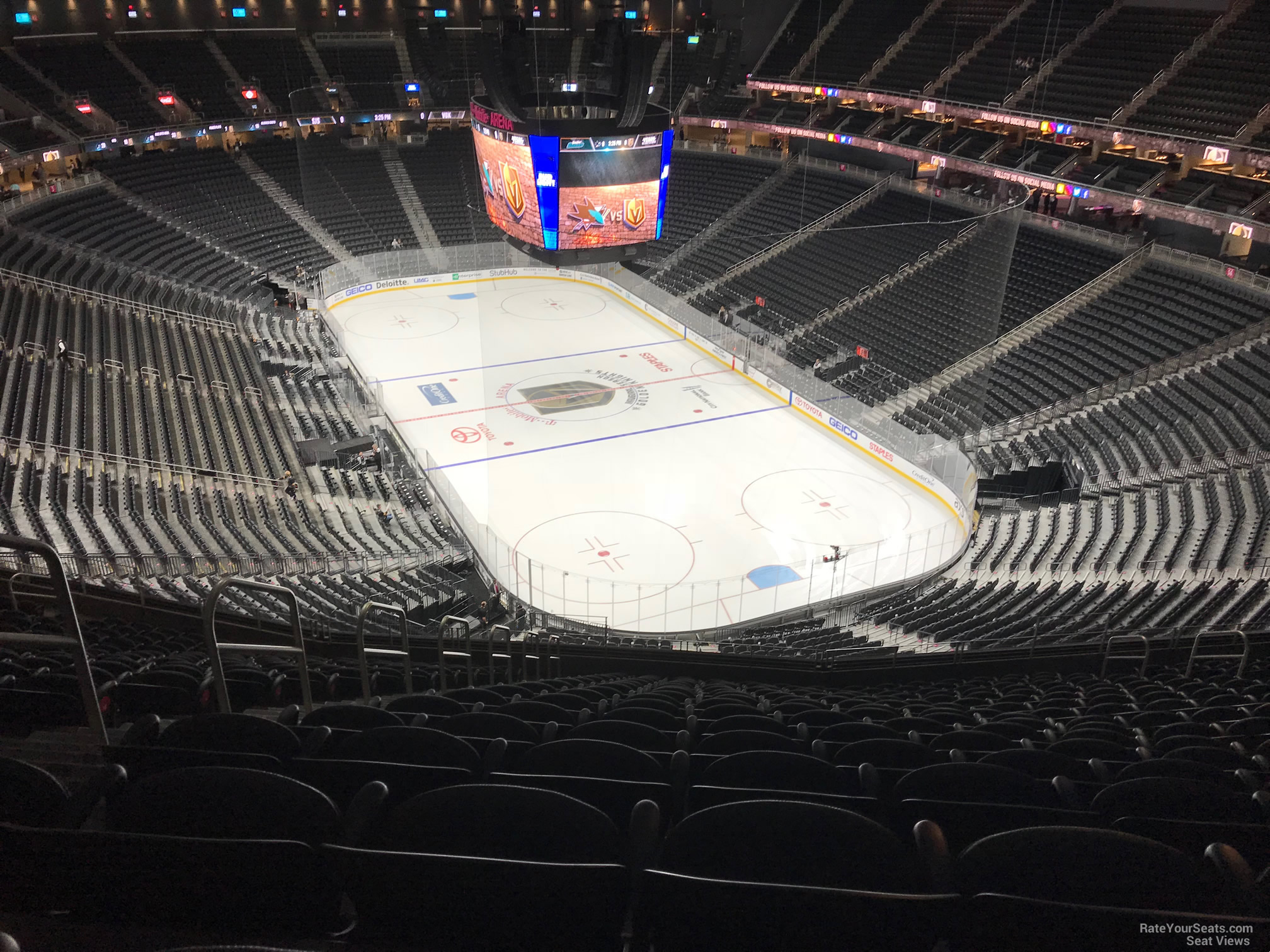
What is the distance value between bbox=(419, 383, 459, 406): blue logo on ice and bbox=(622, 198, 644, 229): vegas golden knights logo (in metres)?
8.94

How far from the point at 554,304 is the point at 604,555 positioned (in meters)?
17.6

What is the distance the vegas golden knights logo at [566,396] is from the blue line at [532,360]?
2034 mm

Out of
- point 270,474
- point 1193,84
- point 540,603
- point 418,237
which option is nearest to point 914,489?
point 540,603

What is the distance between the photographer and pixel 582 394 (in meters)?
25.0

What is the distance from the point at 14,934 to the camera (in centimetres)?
179

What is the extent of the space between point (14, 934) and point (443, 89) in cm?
4203

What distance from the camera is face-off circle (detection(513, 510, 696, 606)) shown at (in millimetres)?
15609

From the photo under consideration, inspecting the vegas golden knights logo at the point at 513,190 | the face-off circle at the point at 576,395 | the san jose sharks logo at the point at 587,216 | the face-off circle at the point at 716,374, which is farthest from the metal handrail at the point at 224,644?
the face-off circle at the point at 716,374

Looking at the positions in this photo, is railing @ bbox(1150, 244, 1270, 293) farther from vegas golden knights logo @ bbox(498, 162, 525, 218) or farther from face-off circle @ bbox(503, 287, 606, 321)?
face-off circle @ bbox(503, 287, 606, 321)

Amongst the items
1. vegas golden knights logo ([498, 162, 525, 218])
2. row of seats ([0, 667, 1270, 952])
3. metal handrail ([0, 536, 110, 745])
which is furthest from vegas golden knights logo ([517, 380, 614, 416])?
row of seats ([0, 667, 1270, 952])

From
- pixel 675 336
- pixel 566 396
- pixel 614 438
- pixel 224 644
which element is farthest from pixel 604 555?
pixel 675 336

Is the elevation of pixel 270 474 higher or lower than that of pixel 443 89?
lower

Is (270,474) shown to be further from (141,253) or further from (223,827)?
(223,827)

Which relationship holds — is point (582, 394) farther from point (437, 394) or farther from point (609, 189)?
point (609, 189)
